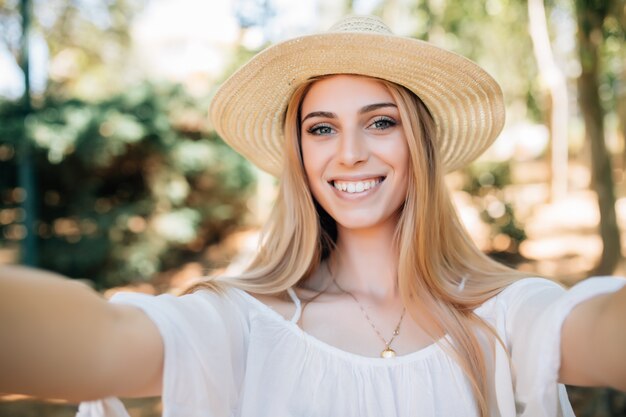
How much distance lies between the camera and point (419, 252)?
206 cm

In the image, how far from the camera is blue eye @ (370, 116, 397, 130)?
6.54 ft

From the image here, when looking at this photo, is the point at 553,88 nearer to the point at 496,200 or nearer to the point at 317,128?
the point at 496,200

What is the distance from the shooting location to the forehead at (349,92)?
198 cm

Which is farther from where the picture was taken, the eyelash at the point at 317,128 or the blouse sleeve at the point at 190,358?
the eyelash at the point at 317,128

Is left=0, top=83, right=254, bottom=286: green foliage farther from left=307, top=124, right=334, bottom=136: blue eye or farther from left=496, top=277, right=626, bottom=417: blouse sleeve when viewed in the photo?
left=496, top=277, right=626, bottom=417: blouse sleeve

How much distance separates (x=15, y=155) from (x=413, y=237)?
7.27 metres

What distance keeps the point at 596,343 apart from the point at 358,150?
982 mm

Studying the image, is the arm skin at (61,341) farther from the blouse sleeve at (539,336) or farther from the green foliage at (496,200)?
the green foliage at (496,200)

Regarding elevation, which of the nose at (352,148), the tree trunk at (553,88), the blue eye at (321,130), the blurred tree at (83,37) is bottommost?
the nose at (352,148)

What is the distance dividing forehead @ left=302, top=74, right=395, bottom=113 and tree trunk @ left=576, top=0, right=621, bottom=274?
4.16 meters

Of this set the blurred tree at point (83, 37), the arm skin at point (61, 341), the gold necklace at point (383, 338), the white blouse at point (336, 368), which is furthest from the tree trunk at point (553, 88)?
the blurred tree at point (83, 37)

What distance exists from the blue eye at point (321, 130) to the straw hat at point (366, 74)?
192 millimetres

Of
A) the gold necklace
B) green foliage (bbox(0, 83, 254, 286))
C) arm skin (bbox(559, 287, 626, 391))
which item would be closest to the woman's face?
the gold necklace

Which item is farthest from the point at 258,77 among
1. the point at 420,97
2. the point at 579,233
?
the point at 579,233
